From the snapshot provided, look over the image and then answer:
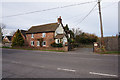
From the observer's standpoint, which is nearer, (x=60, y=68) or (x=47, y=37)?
(x=60, y=68)

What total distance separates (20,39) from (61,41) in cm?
1533

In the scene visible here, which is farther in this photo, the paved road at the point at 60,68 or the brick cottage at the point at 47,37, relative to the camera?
the brick cottage at the point at 47,37

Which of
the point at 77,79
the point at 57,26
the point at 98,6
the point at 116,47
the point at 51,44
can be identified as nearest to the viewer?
the point at 77,79

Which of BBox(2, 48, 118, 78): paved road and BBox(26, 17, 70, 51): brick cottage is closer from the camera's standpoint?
BBox(2, 48, 118, 78): paved road

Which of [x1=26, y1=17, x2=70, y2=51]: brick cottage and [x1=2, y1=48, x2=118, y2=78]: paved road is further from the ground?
[x1=26, y1=17, x2=70, y2=51]: brick cottage

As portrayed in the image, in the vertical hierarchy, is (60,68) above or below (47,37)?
below

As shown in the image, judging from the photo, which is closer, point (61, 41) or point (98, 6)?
point (98, 6)

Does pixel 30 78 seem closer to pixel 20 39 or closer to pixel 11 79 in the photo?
pixel 11 79

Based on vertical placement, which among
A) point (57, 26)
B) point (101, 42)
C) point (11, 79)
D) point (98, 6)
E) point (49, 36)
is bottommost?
point (11, 79)

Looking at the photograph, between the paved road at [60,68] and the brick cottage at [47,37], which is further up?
the brick cottage at [47,37]

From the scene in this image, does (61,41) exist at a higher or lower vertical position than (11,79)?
higher

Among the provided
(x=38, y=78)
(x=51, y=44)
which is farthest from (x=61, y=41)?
(x=38, y=78)

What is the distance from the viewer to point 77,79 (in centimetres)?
397

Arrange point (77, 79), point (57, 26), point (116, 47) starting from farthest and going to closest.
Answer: point (57, 26)
point (116, 47)
point (77, 79)
